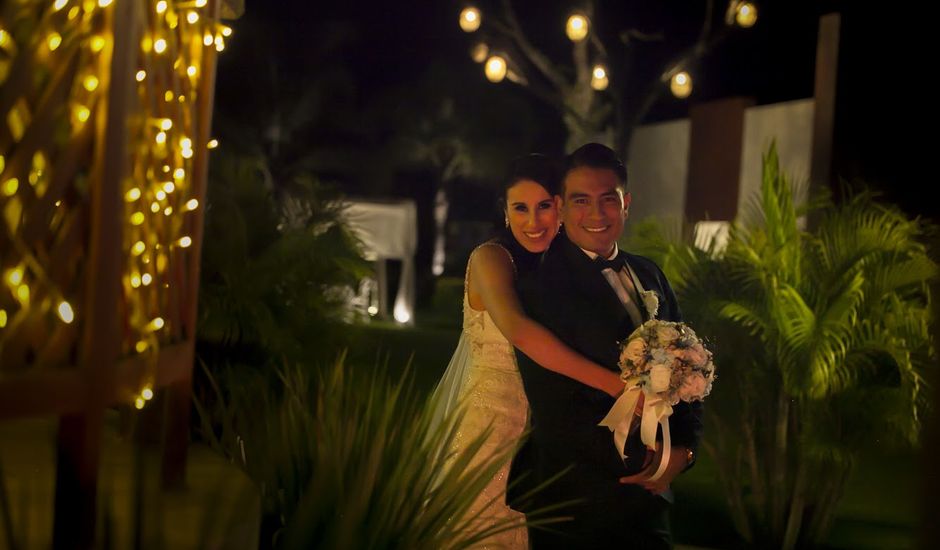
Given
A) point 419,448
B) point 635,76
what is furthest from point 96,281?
point 635,76

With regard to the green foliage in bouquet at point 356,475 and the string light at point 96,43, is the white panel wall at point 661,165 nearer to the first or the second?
the green foliage in bouquet at point 356,475

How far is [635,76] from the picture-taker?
2641 cm

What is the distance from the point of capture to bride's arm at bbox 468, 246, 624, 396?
19.2 ft

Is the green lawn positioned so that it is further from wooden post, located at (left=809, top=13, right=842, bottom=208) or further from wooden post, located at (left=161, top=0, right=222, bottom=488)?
wooden post, located at (left=161, top=0, right=222, bottom=488)

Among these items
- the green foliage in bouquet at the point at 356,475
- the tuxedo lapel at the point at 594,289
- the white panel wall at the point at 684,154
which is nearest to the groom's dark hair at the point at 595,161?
the tuxedo lapel at the point at 594,289

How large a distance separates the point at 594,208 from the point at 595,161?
230 mm

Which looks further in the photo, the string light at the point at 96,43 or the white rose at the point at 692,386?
the white rose at the point at 692,386

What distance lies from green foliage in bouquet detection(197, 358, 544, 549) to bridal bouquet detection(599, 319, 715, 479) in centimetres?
119

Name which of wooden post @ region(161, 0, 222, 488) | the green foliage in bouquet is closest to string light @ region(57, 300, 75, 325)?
the green foliage in bouquet

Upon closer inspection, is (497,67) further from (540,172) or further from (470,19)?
(540,172)

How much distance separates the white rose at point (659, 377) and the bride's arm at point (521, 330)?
175 mm

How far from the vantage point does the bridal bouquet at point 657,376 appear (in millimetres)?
5715

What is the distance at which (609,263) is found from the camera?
231 inches

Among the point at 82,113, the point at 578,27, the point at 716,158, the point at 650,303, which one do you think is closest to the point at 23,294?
the point at 82,113
